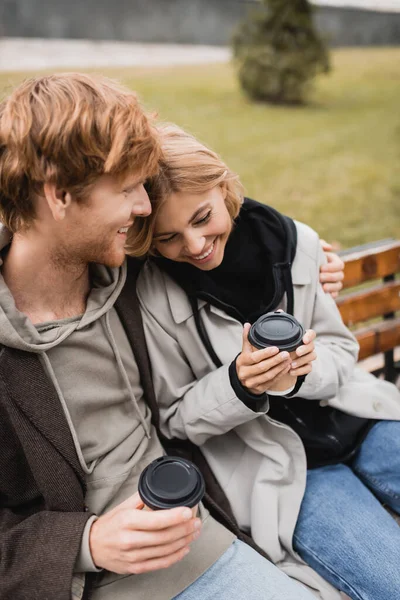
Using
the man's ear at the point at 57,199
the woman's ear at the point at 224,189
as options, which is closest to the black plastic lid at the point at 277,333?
the woman's ear at the point at 224,189

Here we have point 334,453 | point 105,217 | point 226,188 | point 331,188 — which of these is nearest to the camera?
point 105,217

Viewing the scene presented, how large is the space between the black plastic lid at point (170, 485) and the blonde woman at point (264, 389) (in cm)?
34

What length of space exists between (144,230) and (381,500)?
1298mm

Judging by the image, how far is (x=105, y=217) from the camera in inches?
60.4

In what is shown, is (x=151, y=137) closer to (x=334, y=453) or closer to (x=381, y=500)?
(x=334, y=453)

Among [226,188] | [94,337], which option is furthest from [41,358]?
[226,188]

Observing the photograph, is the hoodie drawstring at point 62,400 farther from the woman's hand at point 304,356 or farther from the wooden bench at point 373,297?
the wooden bench at point 373,297

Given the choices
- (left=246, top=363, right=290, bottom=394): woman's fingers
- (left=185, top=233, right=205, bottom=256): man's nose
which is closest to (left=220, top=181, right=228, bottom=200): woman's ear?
(left=185, top=233, right=205, bottom=256): man's nose

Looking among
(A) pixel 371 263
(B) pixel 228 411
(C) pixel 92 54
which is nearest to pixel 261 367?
(B) pixel 228 411

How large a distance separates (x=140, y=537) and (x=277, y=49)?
7403 mm

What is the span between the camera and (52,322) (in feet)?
5.34

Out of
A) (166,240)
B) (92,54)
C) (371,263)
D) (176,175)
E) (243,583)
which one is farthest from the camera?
(92,54)

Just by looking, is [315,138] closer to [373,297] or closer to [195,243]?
[373,297]

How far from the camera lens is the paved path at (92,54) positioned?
199 inches
